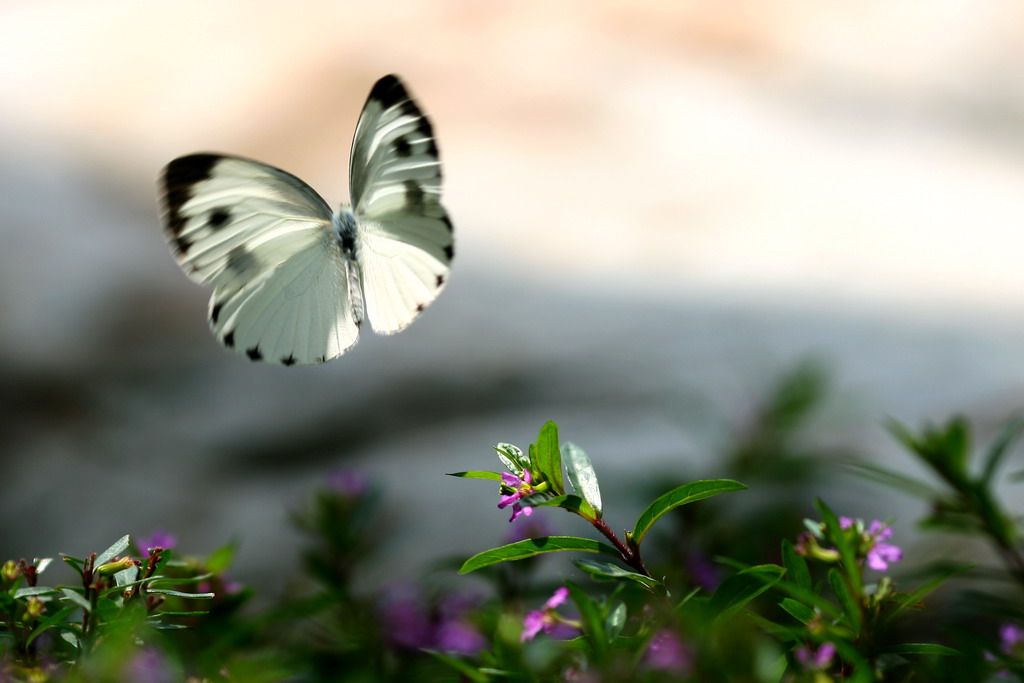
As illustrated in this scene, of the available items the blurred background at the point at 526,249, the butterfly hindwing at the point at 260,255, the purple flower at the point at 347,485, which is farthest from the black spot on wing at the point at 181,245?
the blurred background at the point at 526,249

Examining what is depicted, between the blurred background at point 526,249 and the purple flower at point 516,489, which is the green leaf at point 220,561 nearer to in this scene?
the purple flower at point 516,489

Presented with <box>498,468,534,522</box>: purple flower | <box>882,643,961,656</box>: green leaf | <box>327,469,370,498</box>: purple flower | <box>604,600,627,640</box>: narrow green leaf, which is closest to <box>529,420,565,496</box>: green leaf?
<box>498,468,534,522</box>: purple flower

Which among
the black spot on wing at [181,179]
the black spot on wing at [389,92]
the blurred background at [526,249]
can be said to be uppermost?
the black spot on wing at [389,92]

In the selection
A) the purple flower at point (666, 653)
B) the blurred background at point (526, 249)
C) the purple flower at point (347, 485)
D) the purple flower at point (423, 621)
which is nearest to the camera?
the purple flower at point (666, 653)

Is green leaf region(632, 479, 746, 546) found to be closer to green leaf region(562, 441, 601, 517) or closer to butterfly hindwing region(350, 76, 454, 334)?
green leaf region(562, 441, 601, 517)

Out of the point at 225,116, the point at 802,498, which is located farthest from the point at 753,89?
the point at 802,498
